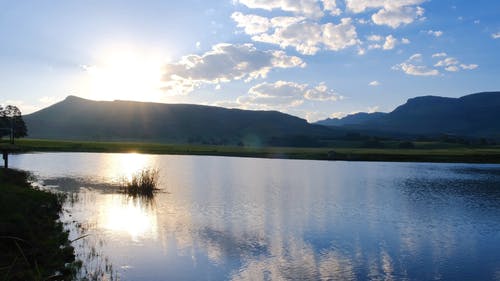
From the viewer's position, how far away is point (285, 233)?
3120cm

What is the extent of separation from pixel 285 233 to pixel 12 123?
11436 cm

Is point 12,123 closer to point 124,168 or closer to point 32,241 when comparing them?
point 124,168

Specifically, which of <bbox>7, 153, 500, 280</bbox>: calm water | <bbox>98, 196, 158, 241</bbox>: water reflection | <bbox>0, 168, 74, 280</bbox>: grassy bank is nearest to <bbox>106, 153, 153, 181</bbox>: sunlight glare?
<bbox>7, 153, 500, 280</bbox>: calm water

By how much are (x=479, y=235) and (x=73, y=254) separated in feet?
95.4

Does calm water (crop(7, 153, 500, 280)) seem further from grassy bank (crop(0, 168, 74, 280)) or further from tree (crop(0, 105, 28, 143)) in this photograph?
tree (crop(0, 105, 28, 143))

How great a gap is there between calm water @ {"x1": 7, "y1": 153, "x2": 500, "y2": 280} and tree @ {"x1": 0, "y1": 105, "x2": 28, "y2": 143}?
7850 centimetres

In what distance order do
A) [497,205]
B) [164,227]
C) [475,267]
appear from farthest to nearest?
[497,205], [164,227], [475,267]

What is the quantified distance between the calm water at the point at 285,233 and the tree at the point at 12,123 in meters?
78.5

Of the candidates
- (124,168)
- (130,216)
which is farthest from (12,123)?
(130,216)

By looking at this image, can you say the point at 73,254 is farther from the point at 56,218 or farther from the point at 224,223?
the point at 224,223

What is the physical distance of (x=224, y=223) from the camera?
33.8 meters

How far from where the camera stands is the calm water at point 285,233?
74.2ft

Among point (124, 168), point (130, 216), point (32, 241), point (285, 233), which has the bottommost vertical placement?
point (285, 233)

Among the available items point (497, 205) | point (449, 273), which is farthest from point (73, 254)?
point (497, 205)
